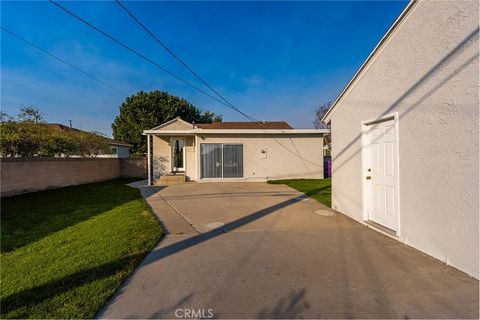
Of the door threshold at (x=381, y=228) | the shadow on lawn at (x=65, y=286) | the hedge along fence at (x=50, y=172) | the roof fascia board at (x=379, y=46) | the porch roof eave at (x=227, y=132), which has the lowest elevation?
the shadow on lawn at (x=65, y=286)

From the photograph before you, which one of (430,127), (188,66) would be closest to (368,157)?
(430,127)

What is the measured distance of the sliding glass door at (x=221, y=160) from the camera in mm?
13586

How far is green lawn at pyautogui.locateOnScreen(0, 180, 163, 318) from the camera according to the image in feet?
8.13

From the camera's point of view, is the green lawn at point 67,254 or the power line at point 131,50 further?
the power line at point 131,50

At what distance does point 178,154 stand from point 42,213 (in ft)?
29.0

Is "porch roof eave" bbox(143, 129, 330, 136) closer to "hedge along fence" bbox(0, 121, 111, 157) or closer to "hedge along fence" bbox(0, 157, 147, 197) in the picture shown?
"hedge along fence" bbox(0, 121, 111, 157)

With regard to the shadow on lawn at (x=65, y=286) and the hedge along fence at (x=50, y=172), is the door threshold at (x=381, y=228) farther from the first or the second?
the hedge along fence at (x=50, y=172)

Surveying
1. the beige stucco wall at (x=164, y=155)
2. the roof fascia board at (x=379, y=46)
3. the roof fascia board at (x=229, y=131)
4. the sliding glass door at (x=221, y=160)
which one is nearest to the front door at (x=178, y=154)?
the beige stucco wall at (x=164, y=155)

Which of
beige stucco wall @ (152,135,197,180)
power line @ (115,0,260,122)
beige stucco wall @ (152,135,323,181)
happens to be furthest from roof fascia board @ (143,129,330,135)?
power line @ (115,0,260,122)

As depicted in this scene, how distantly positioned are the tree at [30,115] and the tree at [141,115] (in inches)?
627

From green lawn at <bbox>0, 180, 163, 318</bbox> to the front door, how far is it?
25.5 ft

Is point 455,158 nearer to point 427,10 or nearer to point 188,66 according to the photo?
point 427,10
